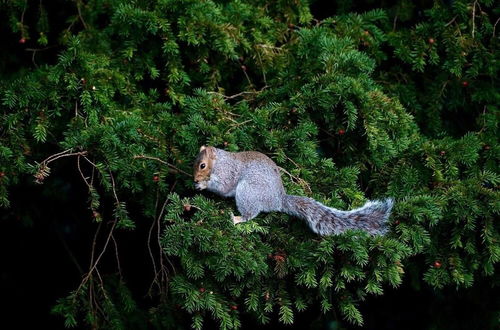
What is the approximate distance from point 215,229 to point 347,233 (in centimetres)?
42

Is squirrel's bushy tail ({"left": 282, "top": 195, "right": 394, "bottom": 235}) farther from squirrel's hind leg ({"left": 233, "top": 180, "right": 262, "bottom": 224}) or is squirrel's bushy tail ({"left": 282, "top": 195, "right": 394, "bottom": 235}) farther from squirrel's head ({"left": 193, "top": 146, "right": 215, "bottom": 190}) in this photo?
squirrel's head ({"left": 193, "top": 146, "right": 215, "bottom": 190})

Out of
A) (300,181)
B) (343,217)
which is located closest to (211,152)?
(300,181)

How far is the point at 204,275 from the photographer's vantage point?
90.0 inches

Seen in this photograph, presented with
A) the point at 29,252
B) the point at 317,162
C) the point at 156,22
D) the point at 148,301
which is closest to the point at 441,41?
the point at 317,162

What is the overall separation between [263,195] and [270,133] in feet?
0.94

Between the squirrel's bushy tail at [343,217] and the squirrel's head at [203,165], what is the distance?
1.18ft

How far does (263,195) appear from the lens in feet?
8.13

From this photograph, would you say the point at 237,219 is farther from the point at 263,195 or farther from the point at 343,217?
the point at 343,217

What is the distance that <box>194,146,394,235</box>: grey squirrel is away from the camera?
238 cm

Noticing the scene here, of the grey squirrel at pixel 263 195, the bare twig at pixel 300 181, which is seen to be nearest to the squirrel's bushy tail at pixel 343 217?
the grey squirrel at pixel 263 195

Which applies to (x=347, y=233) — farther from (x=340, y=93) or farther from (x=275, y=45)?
(x=275, y=45)

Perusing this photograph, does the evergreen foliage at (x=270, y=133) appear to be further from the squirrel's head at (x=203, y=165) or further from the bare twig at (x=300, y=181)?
the squirrel's head at (x=203, y=165)

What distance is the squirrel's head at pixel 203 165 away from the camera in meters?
2.53

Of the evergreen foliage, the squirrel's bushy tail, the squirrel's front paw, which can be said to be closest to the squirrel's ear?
the evergreen foliage
